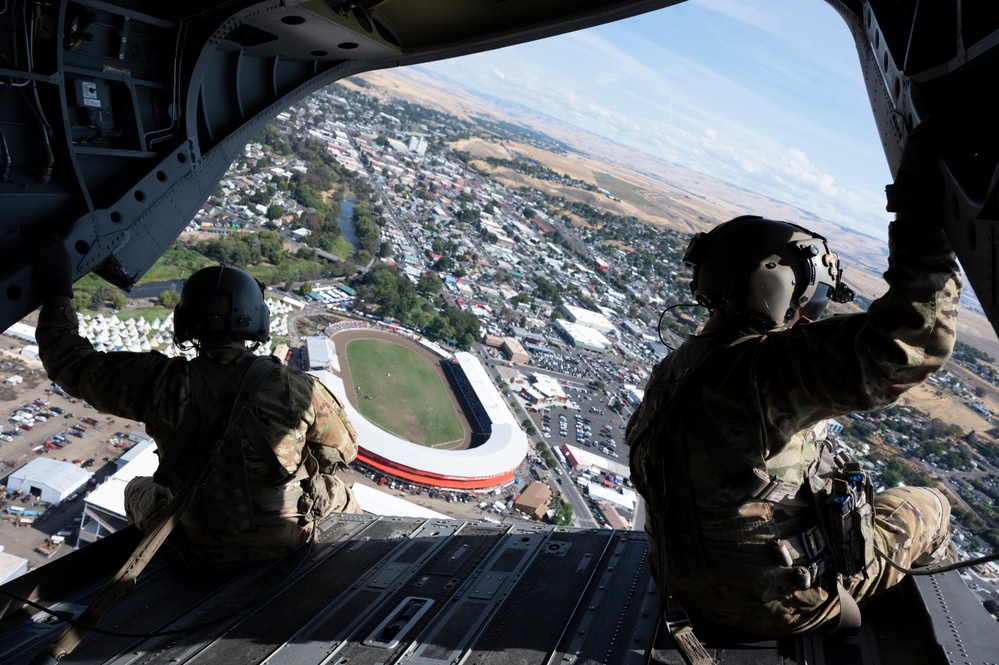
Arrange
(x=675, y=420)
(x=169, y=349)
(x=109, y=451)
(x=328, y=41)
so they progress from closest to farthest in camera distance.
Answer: (x=675, y=420), (x=328, y=41), (x=109, y=451), (x=169, y=349)

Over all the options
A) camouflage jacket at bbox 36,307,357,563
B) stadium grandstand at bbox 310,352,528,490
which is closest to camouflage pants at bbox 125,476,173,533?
camouflage jacket at bbox 36,307,357,563

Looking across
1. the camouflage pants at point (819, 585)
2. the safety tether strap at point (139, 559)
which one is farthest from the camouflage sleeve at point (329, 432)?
the camouflage pants at point (819, 585)

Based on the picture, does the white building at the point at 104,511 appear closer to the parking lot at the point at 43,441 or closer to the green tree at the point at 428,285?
the parking lot at the point at 43,441

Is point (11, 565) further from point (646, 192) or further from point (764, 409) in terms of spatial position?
point (646, 192)

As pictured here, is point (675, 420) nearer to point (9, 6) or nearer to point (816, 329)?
point (816, 329)

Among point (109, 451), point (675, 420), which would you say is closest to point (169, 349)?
point (109, 451)

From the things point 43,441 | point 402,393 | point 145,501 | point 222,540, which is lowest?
point 402,393

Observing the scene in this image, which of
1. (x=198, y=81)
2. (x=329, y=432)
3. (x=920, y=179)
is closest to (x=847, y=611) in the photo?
(x=920, y=179)
